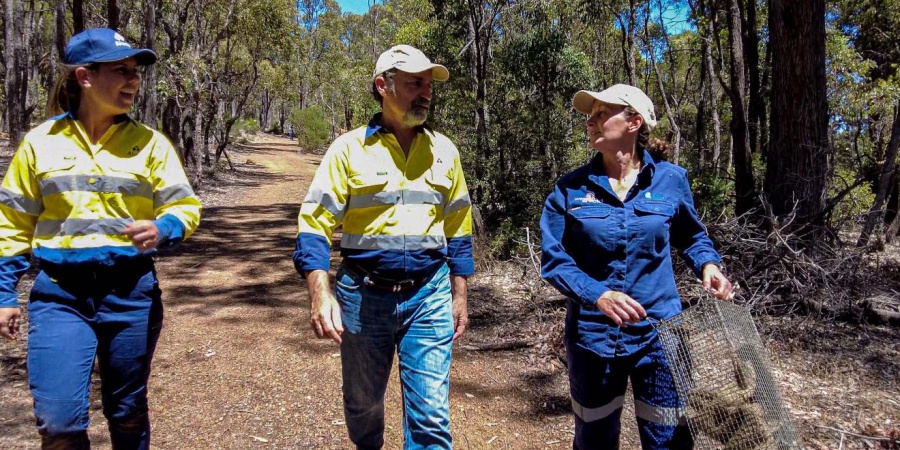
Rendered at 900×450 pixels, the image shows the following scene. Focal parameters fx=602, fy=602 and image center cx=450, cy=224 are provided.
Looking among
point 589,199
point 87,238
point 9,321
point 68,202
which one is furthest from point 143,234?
point 589,199

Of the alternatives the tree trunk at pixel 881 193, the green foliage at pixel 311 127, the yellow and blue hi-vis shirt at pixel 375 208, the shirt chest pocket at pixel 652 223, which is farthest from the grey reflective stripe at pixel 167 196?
the green foliage at pixel 311 127

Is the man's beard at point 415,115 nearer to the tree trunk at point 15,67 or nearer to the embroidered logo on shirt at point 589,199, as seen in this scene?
the embroidered logo on shirt at point 589,199

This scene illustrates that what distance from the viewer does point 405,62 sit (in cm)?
258

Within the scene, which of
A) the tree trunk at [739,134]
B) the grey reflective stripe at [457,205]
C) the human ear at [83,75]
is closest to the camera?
the human ear at [83,75]

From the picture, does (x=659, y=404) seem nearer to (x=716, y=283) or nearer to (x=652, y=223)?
(x=716, y=283)

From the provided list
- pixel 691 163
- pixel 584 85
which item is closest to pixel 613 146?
pixel 584 85

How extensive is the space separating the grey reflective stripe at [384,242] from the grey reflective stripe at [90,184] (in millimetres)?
888

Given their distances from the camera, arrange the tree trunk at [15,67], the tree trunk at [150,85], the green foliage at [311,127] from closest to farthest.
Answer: the tree trunk at [150,85] → the tree trunk at [15,67] → the green foliage at [311,127]

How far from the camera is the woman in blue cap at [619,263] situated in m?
2.44

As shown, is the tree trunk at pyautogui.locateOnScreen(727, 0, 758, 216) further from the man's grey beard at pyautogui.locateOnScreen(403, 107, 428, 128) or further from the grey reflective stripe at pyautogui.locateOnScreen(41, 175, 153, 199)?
the grey reflective stripe at pyautogui.locateOnScreen(41, 175, 153, 199)

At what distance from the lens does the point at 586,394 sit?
2516 mm

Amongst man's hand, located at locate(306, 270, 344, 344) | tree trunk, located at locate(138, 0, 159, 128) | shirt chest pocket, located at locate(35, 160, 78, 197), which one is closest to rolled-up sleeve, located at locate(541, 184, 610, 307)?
man's hand, located at locate(306, 270, 344, 344)

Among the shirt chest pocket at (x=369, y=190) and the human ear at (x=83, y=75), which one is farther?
the shirt chest pocket at (x=369, y=190)

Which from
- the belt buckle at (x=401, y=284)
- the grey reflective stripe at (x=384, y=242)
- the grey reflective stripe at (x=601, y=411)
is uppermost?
the grey reflective stripe at (x=384, y=242)
